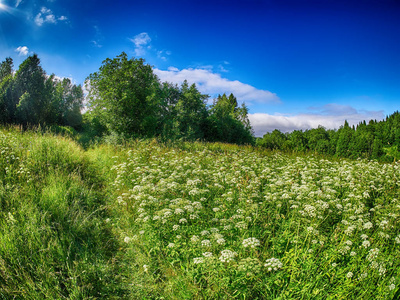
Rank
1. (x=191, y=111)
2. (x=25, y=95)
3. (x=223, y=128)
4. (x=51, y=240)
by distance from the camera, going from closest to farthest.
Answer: (x=51, y=240)
(x=25, y=95)
(x=191, y=111)
(x=223, y=128)

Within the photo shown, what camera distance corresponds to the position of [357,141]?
18.0 metres

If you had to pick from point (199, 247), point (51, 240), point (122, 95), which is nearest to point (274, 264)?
point (199, 247)

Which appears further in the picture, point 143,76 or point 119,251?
point 143,76

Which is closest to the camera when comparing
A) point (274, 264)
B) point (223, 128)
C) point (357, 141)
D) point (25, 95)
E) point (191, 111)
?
point (274, 264)

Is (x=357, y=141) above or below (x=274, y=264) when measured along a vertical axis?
above

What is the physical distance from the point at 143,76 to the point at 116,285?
45.8 ft

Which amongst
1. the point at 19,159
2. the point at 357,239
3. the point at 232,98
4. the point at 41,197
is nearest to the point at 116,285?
the point at 41,197

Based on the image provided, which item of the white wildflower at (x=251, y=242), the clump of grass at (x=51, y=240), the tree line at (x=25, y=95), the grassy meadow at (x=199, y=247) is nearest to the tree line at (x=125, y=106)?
the tree line at (x=25, y=95)

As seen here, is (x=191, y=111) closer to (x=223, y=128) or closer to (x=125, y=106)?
(x=223, y=128)

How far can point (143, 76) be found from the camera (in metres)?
14.5

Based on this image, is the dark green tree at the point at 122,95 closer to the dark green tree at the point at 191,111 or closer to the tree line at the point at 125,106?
the tree line at the point at 125,106

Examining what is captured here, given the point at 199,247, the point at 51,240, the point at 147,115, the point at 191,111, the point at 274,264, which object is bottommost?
the point at 51,240

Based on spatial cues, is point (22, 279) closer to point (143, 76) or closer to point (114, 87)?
point (114, 87)

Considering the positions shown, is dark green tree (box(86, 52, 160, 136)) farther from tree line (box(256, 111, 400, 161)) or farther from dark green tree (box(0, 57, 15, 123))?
dark green tree (box(0, 57, 15, 123))
